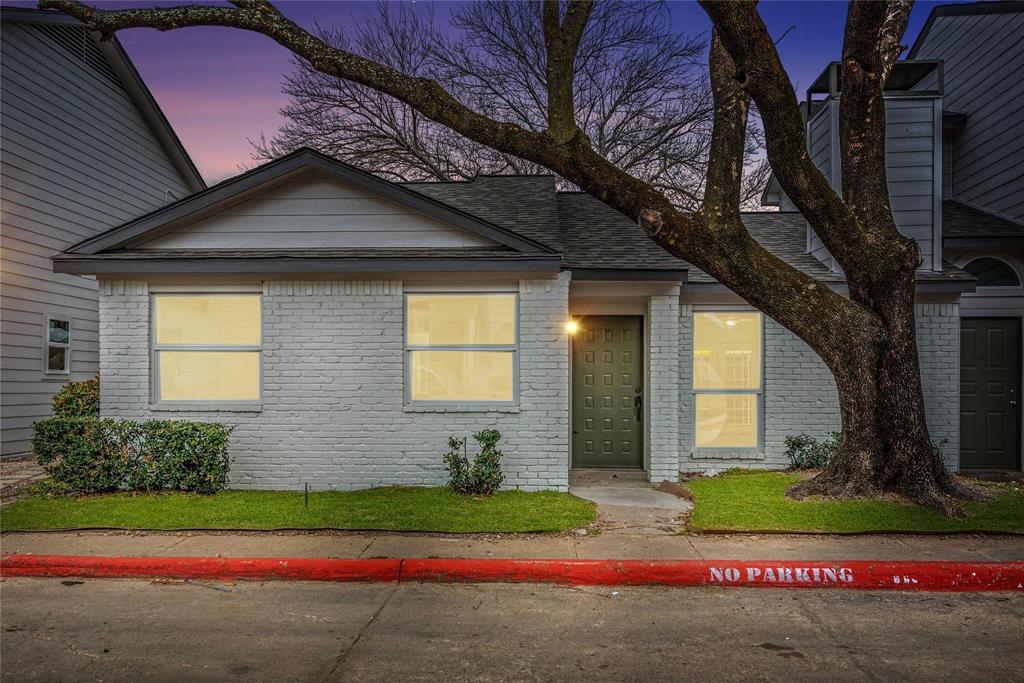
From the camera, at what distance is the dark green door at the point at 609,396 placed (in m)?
10.9

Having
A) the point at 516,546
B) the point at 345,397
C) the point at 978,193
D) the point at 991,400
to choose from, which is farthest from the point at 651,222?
the point at 978,193

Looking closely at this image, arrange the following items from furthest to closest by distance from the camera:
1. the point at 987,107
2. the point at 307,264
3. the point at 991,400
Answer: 1. the point at 987,107
2. the point at 991,400
3. the point at 307,264

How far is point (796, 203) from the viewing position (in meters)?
8.23

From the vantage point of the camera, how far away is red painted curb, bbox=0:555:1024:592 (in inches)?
226

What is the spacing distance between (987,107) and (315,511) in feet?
43.8

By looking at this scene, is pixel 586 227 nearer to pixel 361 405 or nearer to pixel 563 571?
pixel 361 405

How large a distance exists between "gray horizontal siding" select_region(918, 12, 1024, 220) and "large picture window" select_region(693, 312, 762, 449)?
5.32 metres

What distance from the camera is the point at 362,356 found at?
362 inches

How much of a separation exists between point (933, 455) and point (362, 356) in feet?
23.0

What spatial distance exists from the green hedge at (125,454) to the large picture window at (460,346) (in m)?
2.71

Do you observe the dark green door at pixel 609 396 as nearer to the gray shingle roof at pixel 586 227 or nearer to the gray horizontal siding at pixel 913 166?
the gray shingle roof at pixel 586 227

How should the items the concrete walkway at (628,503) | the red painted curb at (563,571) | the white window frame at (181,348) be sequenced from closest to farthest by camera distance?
the red painted curb at (563,571) → the concrete walkway at (628,503) → the white window frame at (181,348)

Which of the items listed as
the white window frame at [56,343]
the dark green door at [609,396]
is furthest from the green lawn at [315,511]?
the white window frame at [56,343]

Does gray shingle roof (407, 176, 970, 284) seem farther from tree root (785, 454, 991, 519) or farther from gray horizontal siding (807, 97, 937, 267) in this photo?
tree root (785, 454, 991, 519)
